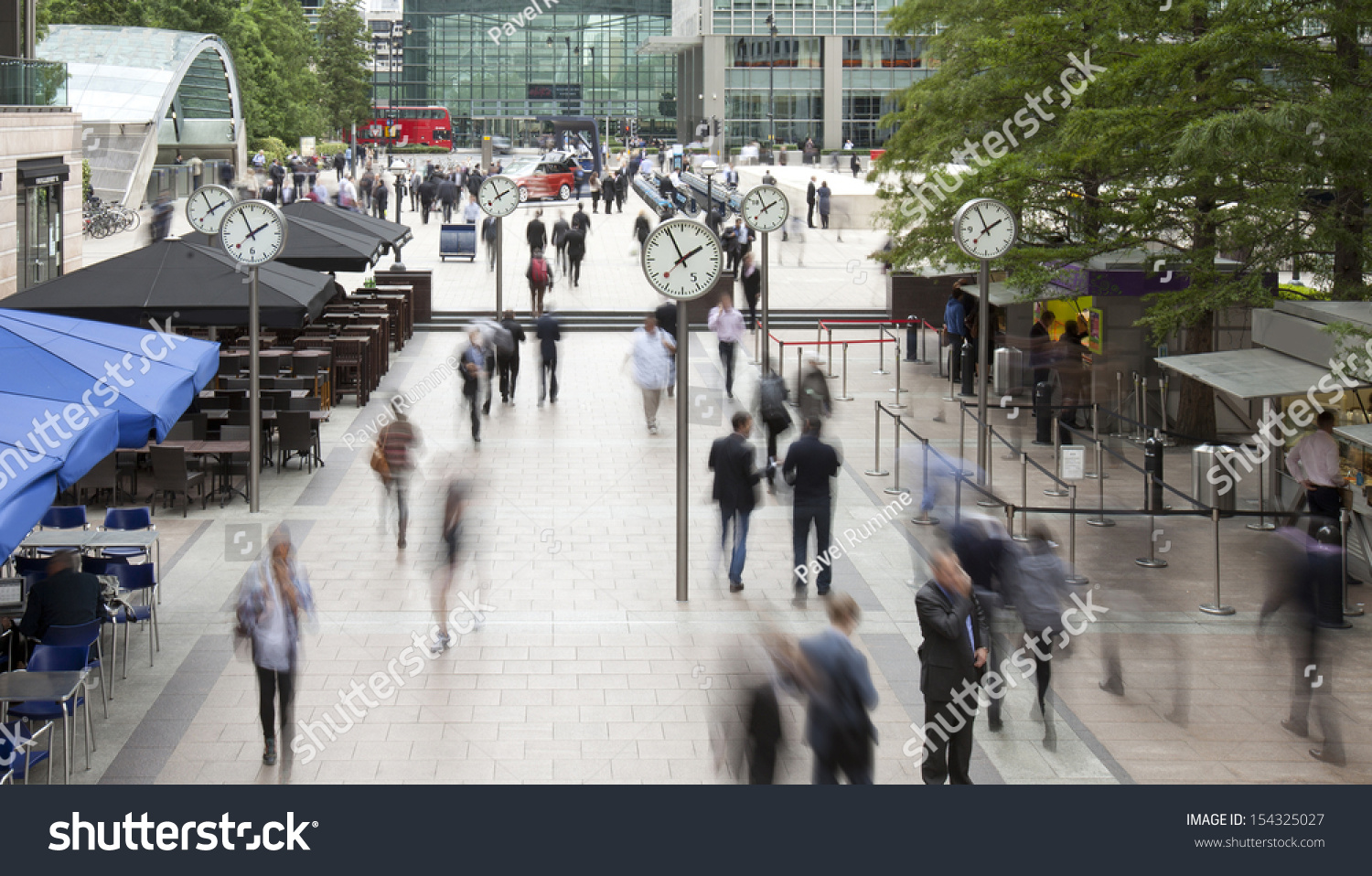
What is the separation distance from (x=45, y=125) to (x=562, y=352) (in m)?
10.5

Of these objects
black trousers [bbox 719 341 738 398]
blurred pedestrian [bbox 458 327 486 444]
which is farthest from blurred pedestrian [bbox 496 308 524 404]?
black trousers [bbox 719 341 738 398]

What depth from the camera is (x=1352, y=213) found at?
56.2 feet

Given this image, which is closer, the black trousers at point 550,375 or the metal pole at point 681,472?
the metal pole at point 681,472

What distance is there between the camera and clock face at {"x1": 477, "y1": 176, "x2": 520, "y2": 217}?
2627cm

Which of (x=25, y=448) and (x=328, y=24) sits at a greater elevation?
(x=328, y=24)

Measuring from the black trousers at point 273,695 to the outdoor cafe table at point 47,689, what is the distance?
1028mm

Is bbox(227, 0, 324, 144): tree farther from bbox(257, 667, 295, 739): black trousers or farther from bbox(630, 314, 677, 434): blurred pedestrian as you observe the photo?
bbox(257, 667, 295, 739): black trousers

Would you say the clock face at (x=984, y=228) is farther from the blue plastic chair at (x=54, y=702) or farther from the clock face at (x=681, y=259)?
the blue plastic chair at (x=54, y=702)

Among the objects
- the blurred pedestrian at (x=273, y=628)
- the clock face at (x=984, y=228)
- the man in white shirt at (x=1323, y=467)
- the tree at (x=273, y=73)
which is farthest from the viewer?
the tree at (x=273, y=73)

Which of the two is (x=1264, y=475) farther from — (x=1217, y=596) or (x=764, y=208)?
(x=764, y=208)

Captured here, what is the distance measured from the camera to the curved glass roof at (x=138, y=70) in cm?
6306

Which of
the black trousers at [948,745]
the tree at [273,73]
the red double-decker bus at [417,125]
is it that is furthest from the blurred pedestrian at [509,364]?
the red double-decker bus at [417,125]
